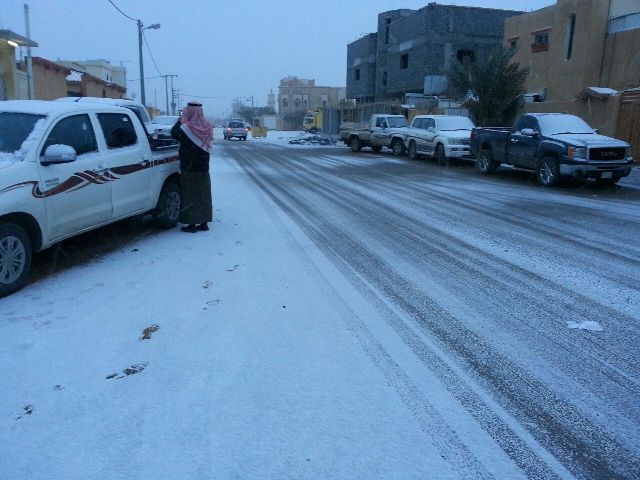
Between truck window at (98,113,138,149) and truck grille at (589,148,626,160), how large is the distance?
1091cm

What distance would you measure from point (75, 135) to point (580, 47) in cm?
2768

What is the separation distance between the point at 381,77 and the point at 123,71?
43591 millimetres

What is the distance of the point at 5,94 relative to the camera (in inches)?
882

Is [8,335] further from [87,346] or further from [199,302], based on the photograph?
[199,302]

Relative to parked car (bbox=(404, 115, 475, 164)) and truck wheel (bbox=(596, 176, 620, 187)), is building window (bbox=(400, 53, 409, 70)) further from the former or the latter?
truck wheel (bbox=(596, 176, 620, 187))

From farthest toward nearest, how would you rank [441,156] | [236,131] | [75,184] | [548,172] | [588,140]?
[236,131]
[441,156]
[548,172]
[588,140]
[75,184]

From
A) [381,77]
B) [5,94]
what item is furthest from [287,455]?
[381,77]

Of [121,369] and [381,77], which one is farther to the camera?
[381,77]

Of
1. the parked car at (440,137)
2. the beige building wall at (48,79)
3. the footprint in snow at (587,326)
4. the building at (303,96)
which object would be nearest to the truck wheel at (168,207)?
the footprint in snow at (587,326)

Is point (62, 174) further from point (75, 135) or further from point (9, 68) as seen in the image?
point (9, 68)

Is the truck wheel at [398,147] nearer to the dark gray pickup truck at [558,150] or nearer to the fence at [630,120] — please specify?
the dark gray pickup truck at [558,150]

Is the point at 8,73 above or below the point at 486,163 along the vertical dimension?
above

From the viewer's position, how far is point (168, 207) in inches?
340

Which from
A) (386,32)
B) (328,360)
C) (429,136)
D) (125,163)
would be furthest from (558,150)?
(386,32)
